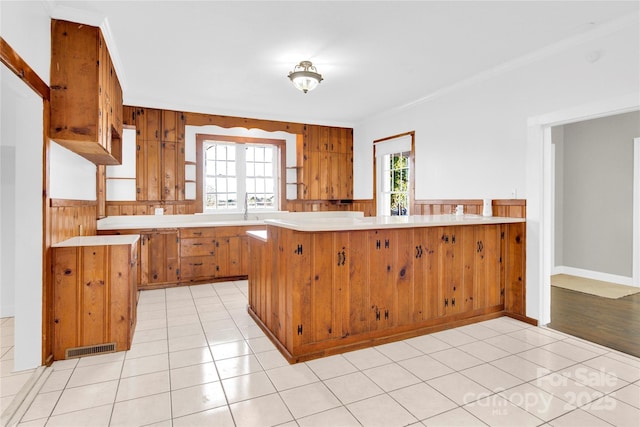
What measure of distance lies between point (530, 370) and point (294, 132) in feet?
16.1

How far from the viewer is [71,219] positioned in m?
3.25

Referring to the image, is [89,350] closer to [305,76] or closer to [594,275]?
[305,76]

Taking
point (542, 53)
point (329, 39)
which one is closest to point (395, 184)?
point (542, 53)

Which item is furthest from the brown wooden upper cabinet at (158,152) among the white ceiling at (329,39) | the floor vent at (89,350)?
the floor vent at (89,350)

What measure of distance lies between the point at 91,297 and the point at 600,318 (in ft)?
15.7

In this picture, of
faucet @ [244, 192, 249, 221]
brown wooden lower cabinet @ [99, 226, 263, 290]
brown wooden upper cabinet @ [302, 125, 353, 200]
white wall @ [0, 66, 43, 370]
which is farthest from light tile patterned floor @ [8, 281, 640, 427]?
brown wooden upper cabinet @ [302, 125, 353, 200]

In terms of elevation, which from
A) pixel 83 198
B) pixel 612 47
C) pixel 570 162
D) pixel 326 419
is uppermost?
pixel 612 47

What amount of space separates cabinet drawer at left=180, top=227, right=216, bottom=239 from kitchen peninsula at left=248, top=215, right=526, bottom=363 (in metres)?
1.70

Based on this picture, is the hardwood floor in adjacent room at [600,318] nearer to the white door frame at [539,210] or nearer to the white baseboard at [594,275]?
the white door frame at [539,210]

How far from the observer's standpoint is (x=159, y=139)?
5207mm

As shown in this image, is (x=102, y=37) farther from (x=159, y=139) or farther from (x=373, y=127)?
(x=373, y=127)

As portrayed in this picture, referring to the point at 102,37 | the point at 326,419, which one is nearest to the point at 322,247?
the point at 326,419

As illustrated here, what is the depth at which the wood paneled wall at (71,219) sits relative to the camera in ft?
9.06

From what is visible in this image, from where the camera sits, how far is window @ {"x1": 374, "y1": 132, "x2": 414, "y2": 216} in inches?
208
